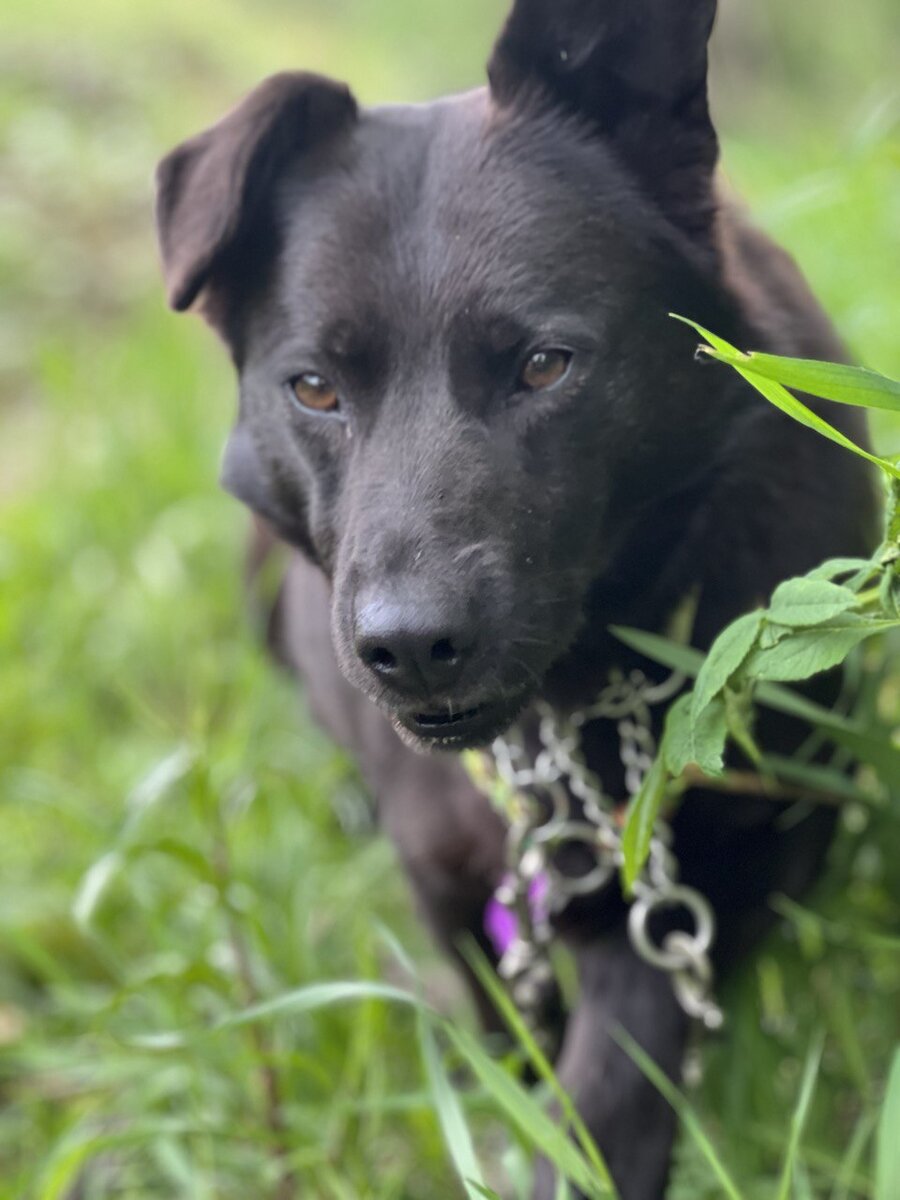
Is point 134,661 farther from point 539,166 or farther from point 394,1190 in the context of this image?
point 539,166

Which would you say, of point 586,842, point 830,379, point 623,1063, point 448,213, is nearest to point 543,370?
point 448,213

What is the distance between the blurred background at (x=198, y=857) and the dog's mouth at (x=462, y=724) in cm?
33

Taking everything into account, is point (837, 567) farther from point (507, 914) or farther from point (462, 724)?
point (507, 914)

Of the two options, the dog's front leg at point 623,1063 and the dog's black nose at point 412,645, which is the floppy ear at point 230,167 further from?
the dog's front leg at point 623,1063

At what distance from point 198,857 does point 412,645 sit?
0.54m

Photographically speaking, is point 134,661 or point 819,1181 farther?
point 134,661

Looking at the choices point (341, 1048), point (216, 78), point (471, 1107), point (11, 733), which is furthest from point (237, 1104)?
point (216, 78)

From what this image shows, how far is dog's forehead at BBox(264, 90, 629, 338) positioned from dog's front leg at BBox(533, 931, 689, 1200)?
0.80 metres

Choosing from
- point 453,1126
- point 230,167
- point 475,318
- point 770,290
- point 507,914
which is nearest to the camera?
point 453,1126

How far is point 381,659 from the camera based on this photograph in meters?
1.31

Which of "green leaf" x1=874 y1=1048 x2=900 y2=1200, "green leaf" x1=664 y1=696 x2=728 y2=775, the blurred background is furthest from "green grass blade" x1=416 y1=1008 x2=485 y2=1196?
"green leaf" x1=664 y1=696 x2=728 y2=775

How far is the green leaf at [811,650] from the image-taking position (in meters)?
1.07

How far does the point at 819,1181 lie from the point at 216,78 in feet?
22.9

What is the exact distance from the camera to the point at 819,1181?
1.65 m
